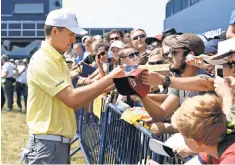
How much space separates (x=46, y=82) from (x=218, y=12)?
20.7 ft

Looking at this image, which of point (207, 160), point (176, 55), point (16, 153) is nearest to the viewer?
point (207, 160)

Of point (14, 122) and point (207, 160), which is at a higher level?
point (207, 160)

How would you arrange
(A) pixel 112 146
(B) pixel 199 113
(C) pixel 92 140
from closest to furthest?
(B) pixel 199 113, (A) pixel 112 146, (C) pixel 92 140

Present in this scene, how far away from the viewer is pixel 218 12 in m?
9.18

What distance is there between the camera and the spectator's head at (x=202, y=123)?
218cm

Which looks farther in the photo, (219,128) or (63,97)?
(63,97)

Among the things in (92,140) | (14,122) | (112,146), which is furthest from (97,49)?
(14,122)

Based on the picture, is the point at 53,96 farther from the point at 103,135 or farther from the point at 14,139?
the point at 14,139

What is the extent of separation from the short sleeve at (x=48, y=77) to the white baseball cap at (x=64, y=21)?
310 mm

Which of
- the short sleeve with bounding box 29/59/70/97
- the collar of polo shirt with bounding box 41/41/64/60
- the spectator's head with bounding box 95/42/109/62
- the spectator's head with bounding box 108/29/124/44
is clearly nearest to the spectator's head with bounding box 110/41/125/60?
the spectator's head with bounding box 95/42/109/62

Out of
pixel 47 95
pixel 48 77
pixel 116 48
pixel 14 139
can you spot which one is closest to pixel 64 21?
pixel 48 77

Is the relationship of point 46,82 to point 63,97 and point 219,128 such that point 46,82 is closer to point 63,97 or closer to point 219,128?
point 63,97

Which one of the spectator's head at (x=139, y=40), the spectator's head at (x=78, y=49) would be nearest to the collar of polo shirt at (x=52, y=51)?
the spectator's head at (x=139, y=40)

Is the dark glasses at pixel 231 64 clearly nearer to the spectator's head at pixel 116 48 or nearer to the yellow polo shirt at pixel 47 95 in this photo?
the yellow polo shirt at pixel 47 95
